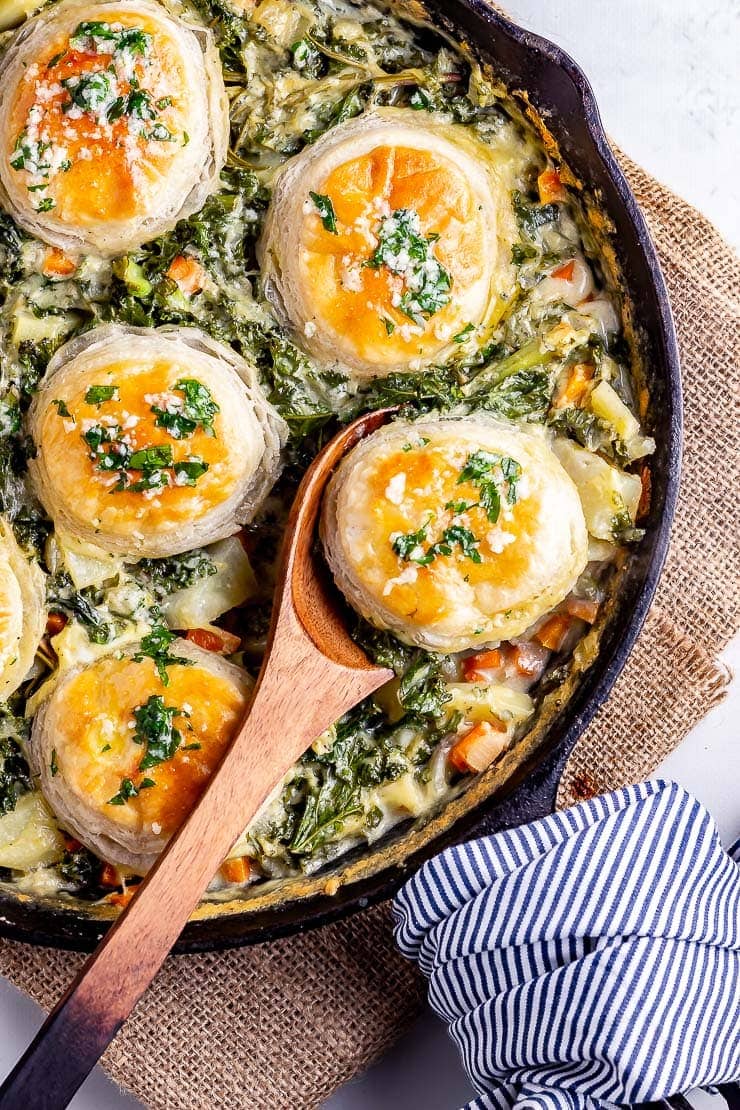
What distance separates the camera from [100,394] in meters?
3.44

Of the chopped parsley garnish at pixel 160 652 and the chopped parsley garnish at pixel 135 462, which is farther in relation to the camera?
the chopped parsley garnish at pixel 160 652

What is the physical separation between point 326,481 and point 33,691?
1155 mm

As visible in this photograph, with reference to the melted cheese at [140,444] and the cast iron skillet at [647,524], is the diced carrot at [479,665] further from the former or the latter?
the melted cheese at [140,444]

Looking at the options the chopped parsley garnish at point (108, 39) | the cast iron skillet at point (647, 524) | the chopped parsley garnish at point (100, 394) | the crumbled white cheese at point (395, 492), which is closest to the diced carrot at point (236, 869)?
the cast iron skillet at point (647, 524)

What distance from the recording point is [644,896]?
3.85 m

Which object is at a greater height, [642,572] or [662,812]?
[642,572]

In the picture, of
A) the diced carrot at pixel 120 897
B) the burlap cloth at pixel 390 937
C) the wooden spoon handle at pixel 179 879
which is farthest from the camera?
the burlap cloth at pixel 390 937

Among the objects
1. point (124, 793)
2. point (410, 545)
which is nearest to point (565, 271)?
point (410, 545)

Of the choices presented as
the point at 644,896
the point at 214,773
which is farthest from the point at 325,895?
the point at 644,896

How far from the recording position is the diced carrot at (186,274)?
12.2 feet

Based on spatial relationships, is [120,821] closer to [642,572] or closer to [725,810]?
[642,572]

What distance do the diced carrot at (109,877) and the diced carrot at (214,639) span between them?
78 cm

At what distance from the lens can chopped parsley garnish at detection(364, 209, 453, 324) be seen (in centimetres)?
352

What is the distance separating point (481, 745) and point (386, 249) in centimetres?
161
